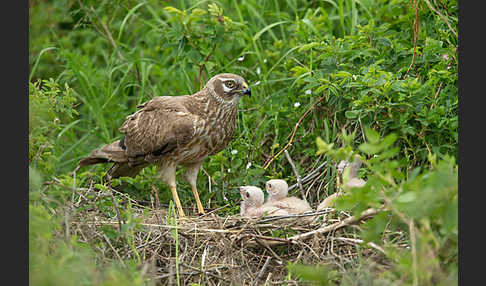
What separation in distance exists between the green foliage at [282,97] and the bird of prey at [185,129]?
399 millimetres

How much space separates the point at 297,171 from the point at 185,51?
66.3 inches

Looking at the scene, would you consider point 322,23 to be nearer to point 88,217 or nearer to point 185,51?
point 185,51

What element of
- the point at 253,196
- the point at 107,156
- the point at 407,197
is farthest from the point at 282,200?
the point at 407,197

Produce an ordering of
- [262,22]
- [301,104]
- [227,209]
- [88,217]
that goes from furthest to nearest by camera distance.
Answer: [262,22] → [301,104] → [227,209] → [88,217]

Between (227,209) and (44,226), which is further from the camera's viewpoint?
(227,209)

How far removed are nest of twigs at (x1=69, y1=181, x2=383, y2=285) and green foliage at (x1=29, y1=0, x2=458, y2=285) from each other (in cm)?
14

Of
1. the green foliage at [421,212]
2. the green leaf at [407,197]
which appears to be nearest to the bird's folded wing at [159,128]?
the green foliage at [421,212]

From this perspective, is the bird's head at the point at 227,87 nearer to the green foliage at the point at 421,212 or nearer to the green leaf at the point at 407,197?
the green foliage at the point at 421,212

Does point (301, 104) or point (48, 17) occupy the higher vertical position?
point (48, 17)

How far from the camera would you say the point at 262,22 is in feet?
23.2

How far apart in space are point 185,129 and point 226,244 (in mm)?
1204

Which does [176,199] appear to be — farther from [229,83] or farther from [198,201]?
[229,83]

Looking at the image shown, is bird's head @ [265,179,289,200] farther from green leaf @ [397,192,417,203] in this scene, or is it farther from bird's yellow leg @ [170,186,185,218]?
green leaf @ [397,192,417,203]

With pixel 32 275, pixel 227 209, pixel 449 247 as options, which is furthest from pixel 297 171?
pixel 32 275
